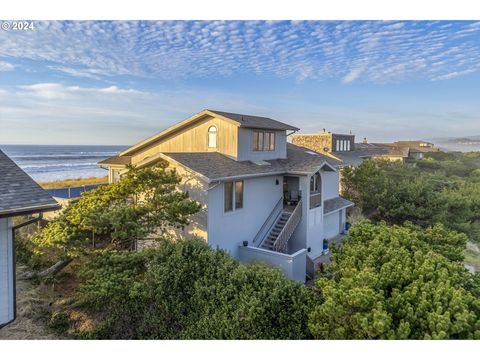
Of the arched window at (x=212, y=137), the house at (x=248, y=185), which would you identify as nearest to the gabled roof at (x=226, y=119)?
the house at (x=248, y=185)

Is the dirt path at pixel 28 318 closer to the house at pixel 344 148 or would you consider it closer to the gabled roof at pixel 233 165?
the gabled roof at pixel 233 165

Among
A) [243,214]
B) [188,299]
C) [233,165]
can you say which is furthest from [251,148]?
[188,299]

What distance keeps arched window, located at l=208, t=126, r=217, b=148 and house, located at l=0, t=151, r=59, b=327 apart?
18.6 feet

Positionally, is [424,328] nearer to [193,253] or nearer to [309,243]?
[193,253]

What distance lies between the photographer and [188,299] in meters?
5.43

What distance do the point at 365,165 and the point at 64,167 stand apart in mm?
22131

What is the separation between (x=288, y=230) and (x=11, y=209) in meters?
7.16

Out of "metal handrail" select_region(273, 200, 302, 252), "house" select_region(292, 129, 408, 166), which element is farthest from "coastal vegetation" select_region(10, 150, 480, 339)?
"house" select_region(292, 129, 408, 166)

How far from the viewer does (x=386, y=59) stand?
717 centimetres

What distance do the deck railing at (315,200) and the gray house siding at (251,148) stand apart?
1902 millimetres

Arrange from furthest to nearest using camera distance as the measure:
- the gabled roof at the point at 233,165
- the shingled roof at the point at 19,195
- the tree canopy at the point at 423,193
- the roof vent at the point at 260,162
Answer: the tree canopy at the point at 423,193 → the roof vent at the point at 260,162 → the gabled roof at the point at 233,165 → the shingled roof at the point at 19,195

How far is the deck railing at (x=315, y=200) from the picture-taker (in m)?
10.1

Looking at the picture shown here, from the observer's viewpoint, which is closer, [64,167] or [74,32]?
[74,32]
